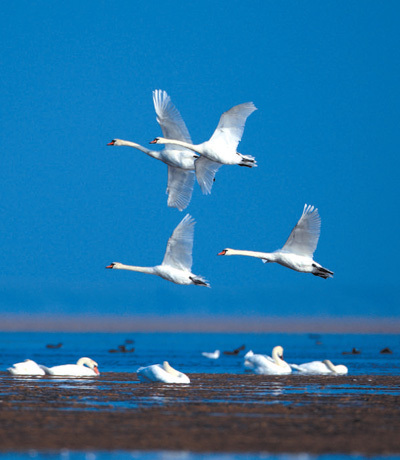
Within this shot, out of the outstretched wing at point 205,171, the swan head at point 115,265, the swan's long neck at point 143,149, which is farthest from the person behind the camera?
the swan head at point 115,265

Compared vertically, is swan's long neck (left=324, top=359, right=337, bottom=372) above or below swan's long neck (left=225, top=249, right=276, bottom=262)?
below

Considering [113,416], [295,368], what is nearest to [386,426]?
[113,416]

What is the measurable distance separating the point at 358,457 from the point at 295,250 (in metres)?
13.8

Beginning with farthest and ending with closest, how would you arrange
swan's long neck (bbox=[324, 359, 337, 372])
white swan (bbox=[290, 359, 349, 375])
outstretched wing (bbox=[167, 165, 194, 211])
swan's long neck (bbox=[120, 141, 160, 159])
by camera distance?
swan's long neck (bbox=[324, 359, 337, 372]), white swan (bbox=[290, 359, 349, 375]), outstretched wing (bbox=[167, 165, 194, 211]), swan's long neck (bbox=[120, 141, 160, 159])

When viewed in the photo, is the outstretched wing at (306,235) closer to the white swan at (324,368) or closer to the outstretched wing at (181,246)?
the outstretched wing at (181,246)

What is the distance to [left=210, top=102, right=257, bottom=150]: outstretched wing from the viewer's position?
95.1 ft

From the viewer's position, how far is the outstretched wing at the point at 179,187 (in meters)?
32.6

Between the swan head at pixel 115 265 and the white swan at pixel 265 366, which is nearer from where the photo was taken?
the swan head at pixel 115 265

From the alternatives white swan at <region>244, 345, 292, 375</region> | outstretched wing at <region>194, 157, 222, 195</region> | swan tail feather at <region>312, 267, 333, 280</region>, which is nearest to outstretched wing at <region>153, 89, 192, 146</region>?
outstretched wing at <region>194, 157, 222, 195</region>

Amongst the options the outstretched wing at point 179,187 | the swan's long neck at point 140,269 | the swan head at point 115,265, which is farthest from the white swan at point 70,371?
the outstretched wing at point 179,187

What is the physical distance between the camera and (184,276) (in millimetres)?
31797

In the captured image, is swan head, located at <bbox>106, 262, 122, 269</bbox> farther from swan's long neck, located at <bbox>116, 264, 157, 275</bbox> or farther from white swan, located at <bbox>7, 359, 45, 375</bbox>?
white swan, located at <bbox>7, 359, 45, 375</bbox>

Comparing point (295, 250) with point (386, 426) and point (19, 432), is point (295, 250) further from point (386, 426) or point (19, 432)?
point (19, 432)

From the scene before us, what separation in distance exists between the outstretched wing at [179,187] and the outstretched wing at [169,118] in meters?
0.86
